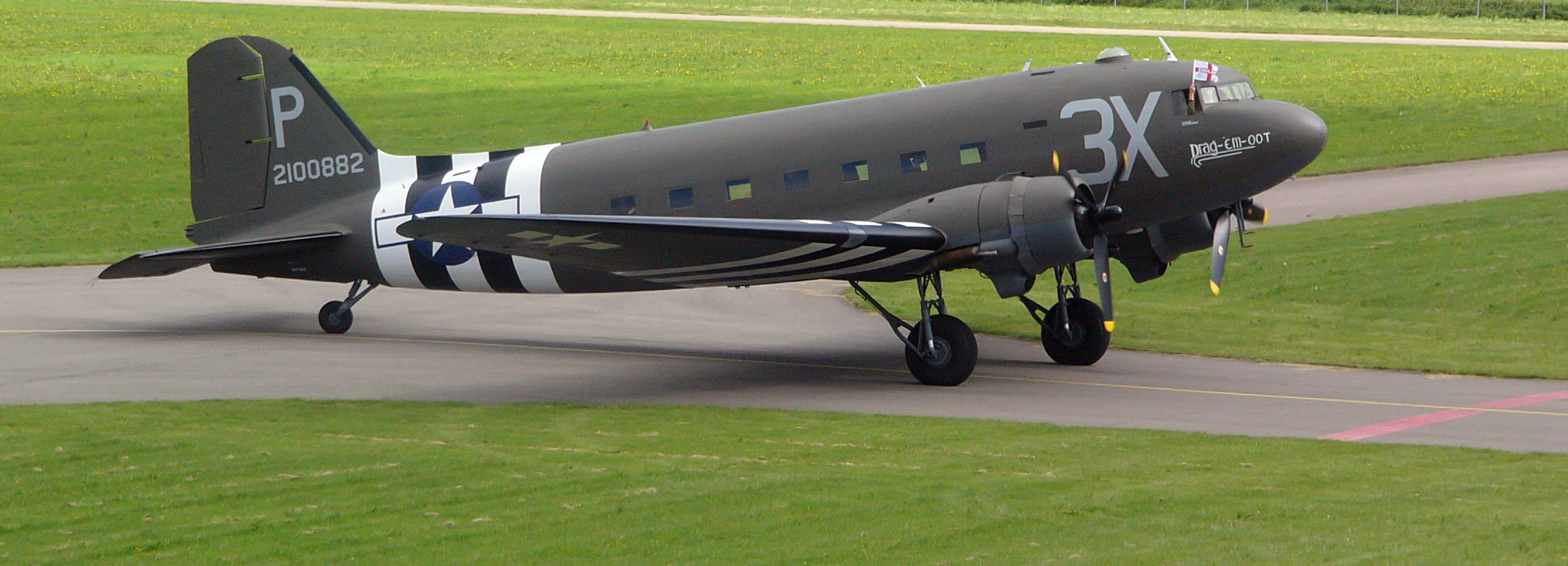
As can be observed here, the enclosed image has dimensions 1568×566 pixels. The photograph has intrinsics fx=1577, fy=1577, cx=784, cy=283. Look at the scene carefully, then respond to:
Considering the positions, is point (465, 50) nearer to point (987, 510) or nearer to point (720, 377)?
point (720, 377)

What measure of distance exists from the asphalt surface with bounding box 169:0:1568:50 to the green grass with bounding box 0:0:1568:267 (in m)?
2.26

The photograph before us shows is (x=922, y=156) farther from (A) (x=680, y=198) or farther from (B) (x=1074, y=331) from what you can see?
(B) (x=1074, y=331)

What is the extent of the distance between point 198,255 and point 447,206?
3.78 meters

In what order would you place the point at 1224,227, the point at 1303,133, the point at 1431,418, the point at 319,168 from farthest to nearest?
the point at 319,168 < the point at 1224,227 < the point at 1303,133 < the point at 1431,418

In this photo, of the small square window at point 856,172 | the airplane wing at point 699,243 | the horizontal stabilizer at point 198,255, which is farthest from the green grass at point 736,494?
the horizontal stabilizer at point 198,255

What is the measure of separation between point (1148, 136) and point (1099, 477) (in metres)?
6.98

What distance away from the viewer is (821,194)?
22.1 m

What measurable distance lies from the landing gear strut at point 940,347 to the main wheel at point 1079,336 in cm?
256

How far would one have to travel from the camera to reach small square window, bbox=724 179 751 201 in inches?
883

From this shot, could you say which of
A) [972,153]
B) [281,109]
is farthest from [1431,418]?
[281,109]

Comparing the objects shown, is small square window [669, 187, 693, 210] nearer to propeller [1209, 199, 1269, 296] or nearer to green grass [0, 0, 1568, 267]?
propeller [1209, 199, 1269, 296]

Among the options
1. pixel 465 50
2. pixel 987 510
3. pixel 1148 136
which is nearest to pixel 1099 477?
pixel 987 510

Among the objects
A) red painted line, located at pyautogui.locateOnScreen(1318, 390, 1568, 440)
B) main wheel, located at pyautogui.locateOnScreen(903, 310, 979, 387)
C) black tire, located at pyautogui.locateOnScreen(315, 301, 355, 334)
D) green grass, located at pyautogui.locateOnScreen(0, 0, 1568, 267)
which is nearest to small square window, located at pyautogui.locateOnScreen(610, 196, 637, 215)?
main wheel, located at pyautogui.locateOnScreen(903, 310, 979, 387)

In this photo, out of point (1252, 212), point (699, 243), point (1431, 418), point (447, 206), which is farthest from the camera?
point (447, 206)
